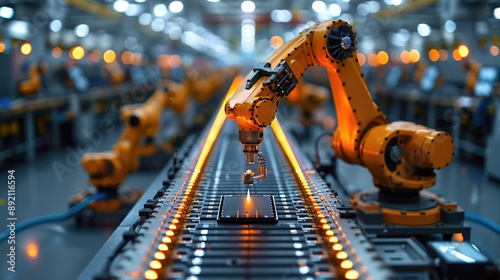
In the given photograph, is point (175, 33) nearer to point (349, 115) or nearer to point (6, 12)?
point (6, 12)

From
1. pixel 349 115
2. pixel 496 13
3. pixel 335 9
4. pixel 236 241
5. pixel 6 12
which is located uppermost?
pixel 335 9

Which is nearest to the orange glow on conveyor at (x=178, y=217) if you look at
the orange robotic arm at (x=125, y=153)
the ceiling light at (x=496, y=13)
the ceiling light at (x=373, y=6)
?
the orange robotic arm at (x=125, y=153)

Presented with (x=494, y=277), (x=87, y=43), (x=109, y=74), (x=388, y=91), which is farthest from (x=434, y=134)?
(x=87, y=43)

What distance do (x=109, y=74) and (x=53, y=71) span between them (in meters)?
4.64

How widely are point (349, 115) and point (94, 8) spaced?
10806mm

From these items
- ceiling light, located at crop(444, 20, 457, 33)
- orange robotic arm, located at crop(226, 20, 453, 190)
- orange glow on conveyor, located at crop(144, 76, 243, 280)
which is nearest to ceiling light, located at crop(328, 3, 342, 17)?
ceiling light, located at crop(444, 20, 457, 33)

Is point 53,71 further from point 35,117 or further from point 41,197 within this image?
point 41,197

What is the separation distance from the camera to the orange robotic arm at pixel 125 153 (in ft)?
19.0

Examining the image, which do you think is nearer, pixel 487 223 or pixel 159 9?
pixel 487 223

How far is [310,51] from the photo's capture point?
3689 millimetres

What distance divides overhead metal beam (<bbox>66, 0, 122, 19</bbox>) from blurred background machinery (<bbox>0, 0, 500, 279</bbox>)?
0.05 metres

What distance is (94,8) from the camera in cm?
1330

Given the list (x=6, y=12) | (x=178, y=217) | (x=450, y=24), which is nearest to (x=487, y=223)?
(x=178, y=217)

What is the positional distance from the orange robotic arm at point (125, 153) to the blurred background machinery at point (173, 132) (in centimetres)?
2
